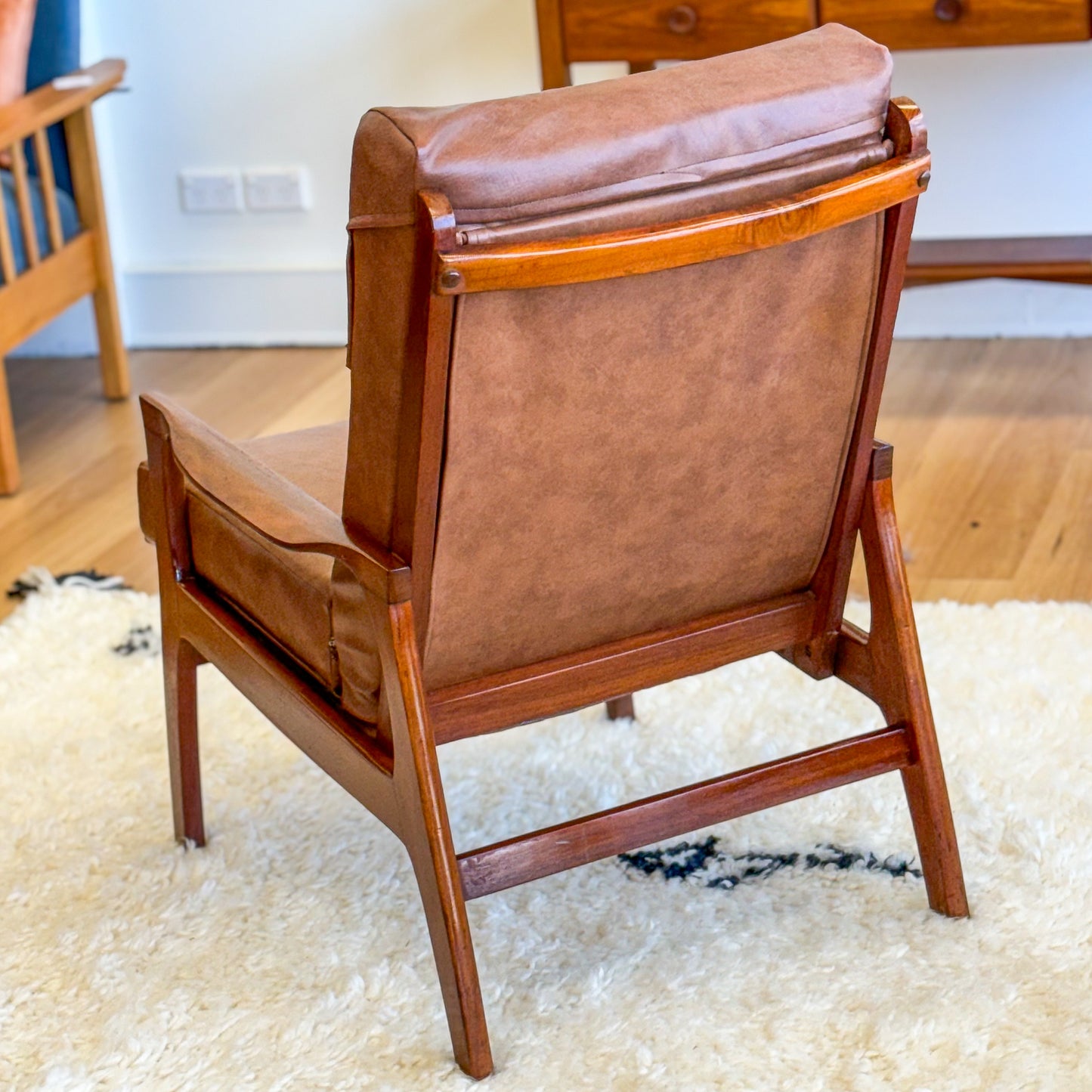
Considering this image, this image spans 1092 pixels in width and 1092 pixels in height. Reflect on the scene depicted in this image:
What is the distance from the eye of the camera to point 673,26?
2.72m

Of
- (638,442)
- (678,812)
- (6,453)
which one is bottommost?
(6,453)

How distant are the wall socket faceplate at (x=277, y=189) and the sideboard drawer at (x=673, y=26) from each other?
2.74 ft

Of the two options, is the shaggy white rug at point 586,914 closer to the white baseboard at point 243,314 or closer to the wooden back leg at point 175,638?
the wooden back leg at point 175,638

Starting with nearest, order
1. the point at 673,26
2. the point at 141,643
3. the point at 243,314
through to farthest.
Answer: the point at 141,643
the point at 673,26
the point at 243,314

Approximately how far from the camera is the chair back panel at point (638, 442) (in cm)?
112

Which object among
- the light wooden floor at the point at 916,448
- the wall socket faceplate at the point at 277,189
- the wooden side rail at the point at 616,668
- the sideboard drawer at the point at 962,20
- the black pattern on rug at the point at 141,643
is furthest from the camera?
the wall socket faceplate at the point at 277,189

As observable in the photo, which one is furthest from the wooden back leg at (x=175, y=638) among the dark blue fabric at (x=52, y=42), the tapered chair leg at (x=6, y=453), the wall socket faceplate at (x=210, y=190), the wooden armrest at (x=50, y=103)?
the wall socket faceplate at (x=210, y=190)

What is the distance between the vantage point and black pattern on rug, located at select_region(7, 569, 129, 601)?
2311mm

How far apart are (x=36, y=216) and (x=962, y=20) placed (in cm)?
176

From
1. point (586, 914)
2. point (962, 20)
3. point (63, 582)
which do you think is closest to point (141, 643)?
point (63, 582)

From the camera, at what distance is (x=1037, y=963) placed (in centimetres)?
140

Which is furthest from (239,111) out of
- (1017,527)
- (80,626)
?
(1017,527)

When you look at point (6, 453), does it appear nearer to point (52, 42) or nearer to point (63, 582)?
point (63, 582)

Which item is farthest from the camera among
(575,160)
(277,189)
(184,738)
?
(277,189)
